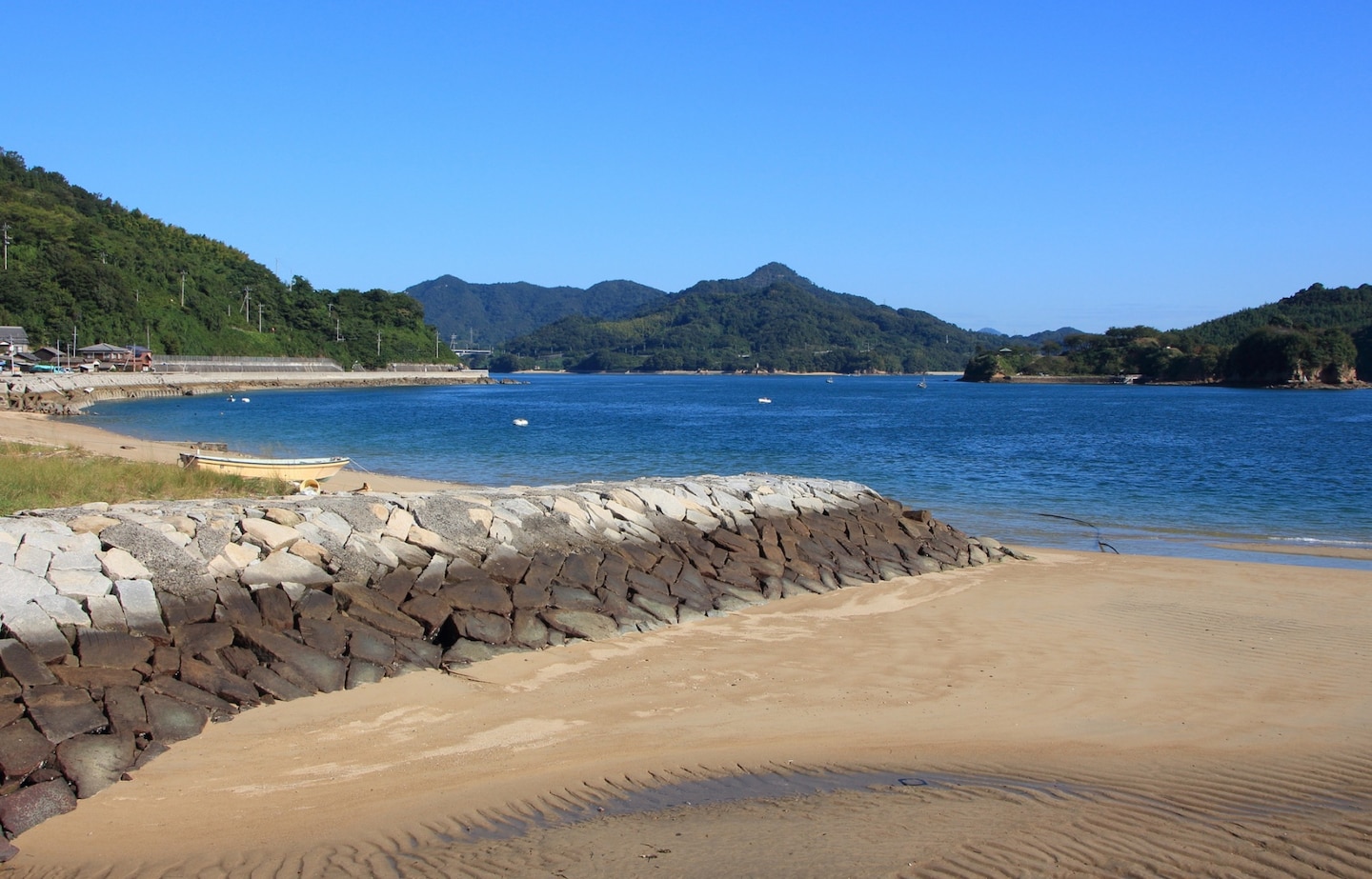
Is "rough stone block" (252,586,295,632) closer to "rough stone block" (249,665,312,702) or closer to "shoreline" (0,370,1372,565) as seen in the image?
"rough stone block" (249,665,312,702)

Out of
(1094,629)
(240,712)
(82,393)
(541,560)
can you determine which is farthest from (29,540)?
(82,393)

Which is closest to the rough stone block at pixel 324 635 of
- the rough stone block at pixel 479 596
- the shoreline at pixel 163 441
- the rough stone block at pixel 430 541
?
the rough stone block at pixel 479 596

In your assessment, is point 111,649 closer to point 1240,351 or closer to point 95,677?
point 95,677

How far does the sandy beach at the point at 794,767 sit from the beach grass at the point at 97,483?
677 cm

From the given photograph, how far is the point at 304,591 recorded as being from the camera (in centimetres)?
925

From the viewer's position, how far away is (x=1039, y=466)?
3238 centimetres

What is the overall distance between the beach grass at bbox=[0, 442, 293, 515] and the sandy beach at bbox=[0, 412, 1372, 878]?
22.2 feet

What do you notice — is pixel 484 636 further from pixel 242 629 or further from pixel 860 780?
pixel 860 780

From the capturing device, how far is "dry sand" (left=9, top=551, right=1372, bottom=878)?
570cm

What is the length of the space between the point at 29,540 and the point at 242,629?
6.50 ft

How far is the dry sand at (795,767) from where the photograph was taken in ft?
18.7

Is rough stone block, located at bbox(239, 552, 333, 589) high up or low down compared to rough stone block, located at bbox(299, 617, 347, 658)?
up

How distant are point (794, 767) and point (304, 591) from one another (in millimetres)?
4933

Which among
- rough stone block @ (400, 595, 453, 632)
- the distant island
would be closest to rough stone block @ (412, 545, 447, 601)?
rough stone block @ (400, 595, 453, 632)
